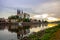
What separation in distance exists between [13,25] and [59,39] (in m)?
10.7

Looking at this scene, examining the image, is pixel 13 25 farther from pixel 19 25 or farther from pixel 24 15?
pixel 24 15

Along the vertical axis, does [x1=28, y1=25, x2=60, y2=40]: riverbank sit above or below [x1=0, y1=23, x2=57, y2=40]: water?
above

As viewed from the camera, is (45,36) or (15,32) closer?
(45,36)

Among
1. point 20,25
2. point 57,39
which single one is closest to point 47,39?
point 57,39

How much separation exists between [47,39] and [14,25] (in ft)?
32.8

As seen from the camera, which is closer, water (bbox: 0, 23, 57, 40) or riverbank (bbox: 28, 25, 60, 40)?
riverbank (bbox: 28, 25, 60, 40)

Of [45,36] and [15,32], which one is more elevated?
[45,36]

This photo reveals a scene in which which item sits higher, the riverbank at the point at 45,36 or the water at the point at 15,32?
the riverbank at the point at 45,36

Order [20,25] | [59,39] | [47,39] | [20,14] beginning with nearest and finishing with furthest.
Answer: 1. [59,39]
2. [47,39]
3. [20,14]
4. [20,25]

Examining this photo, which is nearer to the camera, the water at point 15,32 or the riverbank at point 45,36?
the riverbank at point 45,36

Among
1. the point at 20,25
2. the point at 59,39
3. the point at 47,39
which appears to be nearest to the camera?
the point at 59,39

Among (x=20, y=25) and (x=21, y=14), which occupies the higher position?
(x=21, y=14)

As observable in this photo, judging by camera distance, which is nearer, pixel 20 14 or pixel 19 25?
pixel 20 14

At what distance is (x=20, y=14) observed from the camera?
941cm
